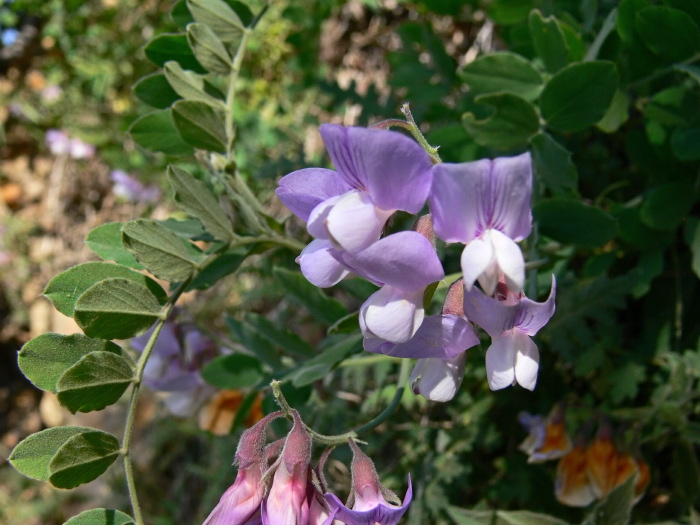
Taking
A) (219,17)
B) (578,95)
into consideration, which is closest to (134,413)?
(219,17)

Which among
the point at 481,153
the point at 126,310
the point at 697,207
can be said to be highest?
the point at 126,310

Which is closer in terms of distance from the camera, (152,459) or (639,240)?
(639,240)

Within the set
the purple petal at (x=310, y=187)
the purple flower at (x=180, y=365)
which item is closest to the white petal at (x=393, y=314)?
the purple petal at (x=310, y=187)

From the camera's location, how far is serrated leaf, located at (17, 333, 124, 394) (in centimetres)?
63

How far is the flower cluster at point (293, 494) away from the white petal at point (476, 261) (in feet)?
0.72

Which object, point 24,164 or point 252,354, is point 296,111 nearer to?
point 252,354

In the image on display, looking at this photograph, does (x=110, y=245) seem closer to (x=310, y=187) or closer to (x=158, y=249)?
(x=158, y=249)

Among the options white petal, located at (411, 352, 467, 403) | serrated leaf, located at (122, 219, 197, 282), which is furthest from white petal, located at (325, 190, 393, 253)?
serrated leaf, located at (122, 219, 197, 282)

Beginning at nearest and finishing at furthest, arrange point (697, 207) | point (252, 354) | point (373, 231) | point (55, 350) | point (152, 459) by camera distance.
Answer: point (373, 231), point (55, 350), point (252, 354), point (697, 207), point (152, 459)

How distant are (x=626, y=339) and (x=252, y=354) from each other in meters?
0.70

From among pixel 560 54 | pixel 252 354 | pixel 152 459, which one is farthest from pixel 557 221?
pixel 152 459

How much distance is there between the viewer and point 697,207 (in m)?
1.19

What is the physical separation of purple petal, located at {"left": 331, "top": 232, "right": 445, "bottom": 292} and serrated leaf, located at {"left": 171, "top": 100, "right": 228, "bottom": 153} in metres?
0.33

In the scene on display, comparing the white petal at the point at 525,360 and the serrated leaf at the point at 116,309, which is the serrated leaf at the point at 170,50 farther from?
the white petal at the point at 525,360
